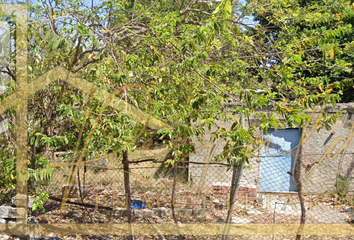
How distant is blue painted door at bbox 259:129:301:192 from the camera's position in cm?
655

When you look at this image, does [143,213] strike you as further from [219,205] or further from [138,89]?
[138,89]

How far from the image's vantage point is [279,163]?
6.66 meters

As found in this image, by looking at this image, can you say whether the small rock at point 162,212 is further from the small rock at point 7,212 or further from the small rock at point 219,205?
the small rock at point 7,212

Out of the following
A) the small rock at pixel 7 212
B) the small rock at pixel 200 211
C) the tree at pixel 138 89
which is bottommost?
the small rock at pixel 200 211

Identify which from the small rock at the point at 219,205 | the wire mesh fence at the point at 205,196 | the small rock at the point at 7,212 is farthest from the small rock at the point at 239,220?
the small rock at the point at 7,212

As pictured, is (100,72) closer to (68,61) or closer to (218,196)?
(68,61)

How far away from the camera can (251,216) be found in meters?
5.59

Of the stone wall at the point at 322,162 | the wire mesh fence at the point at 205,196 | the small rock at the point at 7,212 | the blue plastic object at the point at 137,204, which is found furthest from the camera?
the stone wall at the point at 322,162

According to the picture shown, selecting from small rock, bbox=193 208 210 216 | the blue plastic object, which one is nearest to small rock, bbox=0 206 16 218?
the blue plastic object

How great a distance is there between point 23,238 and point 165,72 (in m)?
2.73

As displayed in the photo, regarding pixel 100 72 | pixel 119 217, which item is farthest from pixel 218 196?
pixel 100 72

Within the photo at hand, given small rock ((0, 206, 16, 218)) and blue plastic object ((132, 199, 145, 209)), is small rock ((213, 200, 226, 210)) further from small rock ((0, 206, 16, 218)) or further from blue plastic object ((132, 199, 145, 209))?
small rock ((0, 206, 16, 218))

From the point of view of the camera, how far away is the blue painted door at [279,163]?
6.55 m

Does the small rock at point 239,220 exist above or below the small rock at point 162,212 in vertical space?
below
